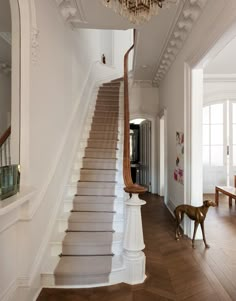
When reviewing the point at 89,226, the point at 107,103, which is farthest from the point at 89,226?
the point at 107,103

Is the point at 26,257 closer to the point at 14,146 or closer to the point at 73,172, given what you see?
the point at 14,146

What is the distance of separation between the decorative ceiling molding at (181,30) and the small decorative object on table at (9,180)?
9.46ft

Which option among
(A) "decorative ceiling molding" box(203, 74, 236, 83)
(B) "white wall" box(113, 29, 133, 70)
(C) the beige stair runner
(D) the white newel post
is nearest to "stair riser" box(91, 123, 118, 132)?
(C) the beige stair runner

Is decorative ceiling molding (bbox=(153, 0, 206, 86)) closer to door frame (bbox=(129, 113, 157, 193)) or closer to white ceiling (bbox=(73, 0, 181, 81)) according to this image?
white ceiling (bbox=(73, 0, 181, 81))

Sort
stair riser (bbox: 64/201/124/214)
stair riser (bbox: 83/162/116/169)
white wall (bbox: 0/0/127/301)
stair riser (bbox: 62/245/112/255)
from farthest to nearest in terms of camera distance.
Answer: stair riser (bbox: 83/162/116/169), stair riser (bbox: 64/201/124/214), stair riser (bbox: 62/245/112/255), white wall (bbox: 0/0/127/301)

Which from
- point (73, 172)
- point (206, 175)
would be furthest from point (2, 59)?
point (206, 175)

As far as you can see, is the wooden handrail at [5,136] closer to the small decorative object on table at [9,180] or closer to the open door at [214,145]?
the small decorative object on table at [9,180]

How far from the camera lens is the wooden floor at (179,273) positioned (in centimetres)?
240

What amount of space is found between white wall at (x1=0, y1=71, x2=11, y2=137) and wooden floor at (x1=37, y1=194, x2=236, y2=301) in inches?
143

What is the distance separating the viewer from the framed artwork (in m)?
4.31

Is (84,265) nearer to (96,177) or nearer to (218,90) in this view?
(96,177)

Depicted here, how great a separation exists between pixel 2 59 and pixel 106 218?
3791 mm

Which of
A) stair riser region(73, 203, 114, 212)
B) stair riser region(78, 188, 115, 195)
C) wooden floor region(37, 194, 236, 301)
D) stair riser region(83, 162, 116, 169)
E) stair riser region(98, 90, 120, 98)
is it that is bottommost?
wooden floor region(37, 194, 236, 301)

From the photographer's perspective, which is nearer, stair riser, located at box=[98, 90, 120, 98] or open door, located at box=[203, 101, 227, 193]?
stair riser, located at box=[98, 90, 120, 98]
